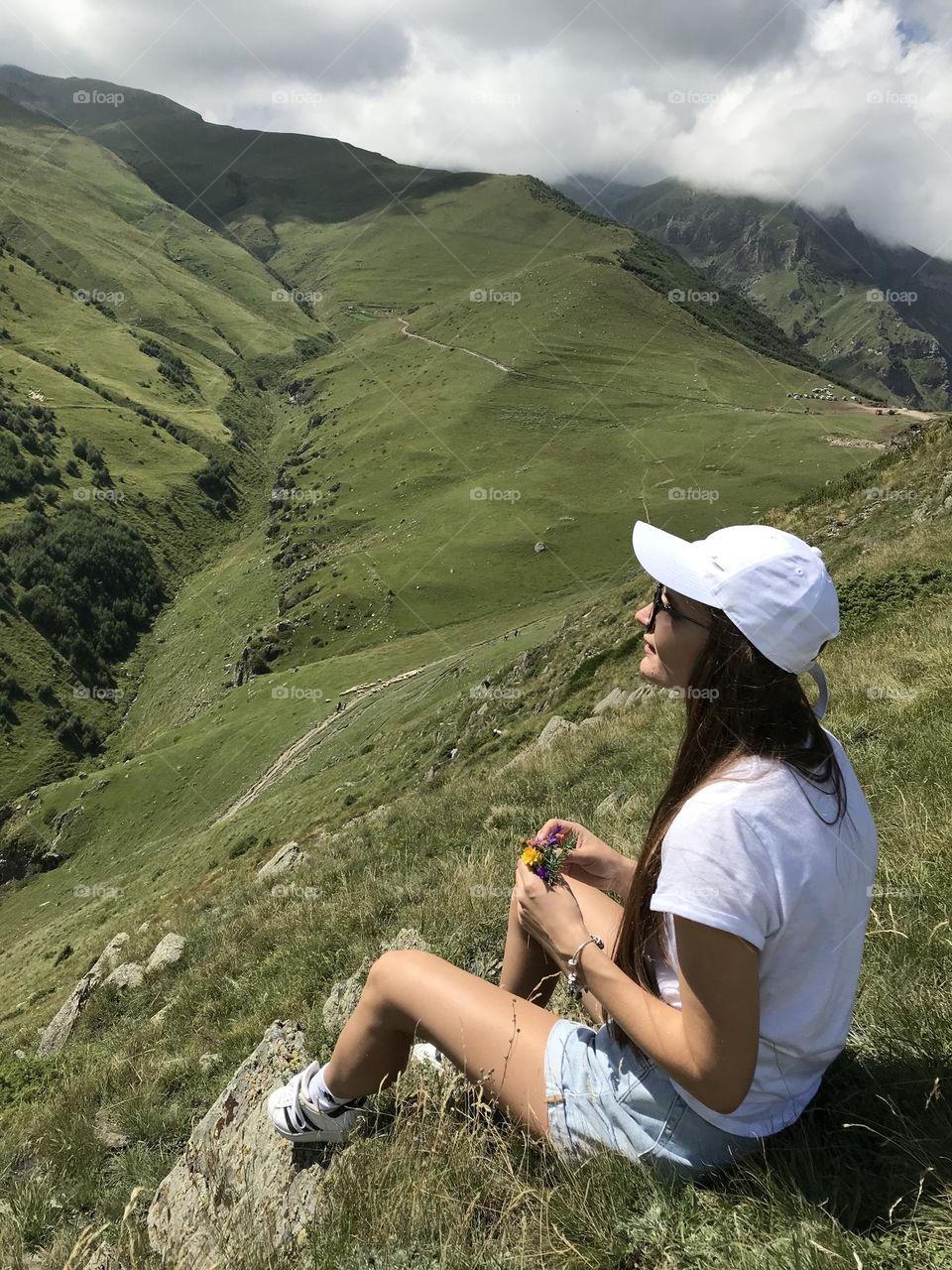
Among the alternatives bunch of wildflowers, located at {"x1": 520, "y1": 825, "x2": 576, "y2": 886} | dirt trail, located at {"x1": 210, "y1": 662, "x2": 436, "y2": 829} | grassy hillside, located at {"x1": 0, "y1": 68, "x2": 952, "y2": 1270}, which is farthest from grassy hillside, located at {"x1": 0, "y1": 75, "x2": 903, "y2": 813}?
bunch of wildflowers, located at {"x1": 520, "y1": 825, "x2": 576, "y2": 886}

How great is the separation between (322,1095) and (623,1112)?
1533 millimetres

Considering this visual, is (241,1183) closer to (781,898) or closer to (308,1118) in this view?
(308,1118)

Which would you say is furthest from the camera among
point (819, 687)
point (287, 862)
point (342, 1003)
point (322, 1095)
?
point (287, 862)

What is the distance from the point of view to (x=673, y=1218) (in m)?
2.40

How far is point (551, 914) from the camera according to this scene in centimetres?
288

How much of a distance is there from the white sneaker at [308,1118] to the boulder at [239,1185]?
4.9 inches

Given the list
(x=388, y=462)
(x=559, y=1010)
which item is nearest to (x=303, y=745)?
(x=559, y=1010)

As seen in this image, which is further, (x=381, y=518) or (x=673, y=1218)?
(x=381, y=518)

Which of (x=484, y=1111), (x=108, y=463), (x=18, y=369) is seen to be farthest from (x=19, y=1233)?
(x=18, y=369)

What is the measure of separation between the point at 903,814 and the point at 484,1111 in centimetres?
342

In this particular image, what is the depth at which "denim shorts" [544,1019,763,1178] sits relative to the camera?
2482mm

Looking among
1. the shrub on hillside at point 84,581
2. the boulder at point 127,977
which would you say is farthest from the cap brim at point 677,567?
the shrub on hillside at point 84,581

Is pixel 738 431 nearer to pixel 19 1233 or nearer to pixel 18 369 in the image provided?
pixel 19 1233

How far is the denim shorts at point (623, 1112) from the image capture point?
2.48 m
